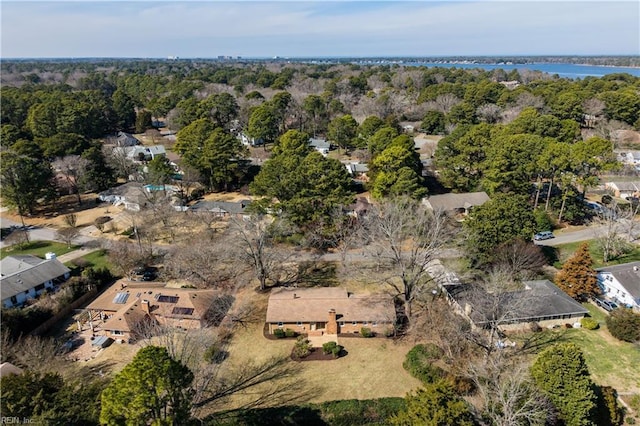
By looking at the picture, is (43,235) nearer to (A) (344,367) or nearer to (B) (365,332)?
(B) (365,332)

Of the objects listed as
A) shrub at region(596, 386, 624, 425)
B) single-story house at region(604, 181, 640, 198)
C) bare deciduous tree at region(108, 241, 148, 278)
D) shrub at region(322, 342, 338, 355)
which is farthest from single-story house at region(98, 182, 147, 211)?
single-story house at region(604, 181, 640, 198)

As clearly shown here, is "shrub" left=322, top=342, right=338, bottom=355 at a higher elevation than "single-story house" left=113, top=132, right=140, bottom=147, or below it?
below

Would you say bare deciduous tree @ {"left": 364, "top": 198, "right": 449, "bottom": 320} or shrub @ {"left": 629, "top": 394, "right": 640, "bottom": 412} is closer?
shrub @ {"left": 629, "top": 394, "right": 640, "bottom": 412}

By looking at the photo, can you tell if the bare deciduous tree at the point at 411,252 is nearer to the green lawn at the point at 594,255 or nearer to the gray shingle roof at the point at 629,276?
the green lawn at the point at 594,255

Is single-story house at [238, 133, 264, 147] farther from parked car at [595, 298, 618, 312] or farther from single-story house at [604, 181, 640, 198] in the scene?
parked car at [595, 298, 618, 312]

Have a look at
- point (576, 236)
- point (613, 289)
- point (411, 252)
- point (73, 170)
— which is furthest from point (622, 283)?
point (73, 170)

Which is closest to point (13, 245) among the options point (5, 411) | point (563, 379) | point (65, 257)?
point (65, 257)

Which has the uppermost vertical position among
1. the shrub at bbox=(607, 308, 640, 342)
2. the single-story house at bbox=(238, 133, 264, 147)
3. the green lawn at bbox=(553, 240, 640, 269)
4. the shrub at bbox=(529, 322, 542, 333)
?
the single-story house at bbox=(238, 133, 264, 147)
